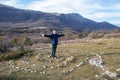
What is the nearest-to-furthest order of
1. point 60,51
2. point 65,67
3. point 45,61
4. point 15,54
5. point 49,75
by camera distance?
point 49,75, point 65,67, point 45,61, point 15,54, point 60,51

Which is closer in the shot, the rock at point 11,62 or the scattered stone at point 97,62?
the scattered stone at point 97,62

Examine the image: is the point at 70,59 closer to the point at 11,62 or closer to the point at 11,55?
the point at 11,62

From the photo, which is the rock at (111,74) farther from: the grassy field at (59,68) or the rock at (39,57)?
the rock at (39,57)

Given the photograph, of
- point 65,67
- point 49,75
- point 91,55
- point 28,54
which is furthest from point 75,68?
point 28,54

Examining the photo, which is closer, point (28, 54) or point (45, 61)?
point (45, 61)

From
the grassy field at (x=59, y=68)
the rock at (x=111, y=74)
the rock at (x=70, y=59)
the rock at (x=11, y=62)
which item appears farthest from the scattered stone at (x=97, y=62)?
the rock at (x=11, y=62)

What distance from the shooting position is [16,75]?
79.8ft

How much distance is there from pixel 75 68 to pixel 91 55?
4.41 meters

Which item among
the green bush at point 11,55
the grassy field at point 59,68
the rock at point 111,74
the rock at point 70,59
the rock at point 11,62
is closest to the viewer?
the rock at point 111,74

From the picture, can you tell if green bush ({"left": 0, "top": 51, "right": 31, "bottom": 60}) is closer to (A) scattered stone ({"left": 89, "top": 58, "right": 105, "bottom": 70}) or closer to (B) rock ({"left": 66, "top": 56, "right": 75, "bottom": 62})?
(B) rock ({"left": 66, "top": 56, "right": 75, "bottom": 62})

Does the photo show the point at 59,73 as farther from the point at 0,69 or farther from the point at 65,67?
the point at 0,69

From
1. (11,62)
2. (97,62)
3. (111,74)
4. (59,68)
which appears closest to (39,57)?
(11,62)

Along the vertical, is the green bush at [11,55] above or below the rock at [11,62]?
above

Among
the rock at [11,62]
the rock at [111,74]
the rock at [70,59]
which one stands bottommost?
the rock at [11,62]
